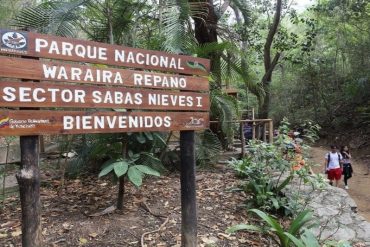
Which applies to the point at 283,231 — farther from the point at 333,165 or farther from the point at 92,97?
the point at 333,165

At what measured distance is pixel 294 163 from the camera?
5547 millimetres

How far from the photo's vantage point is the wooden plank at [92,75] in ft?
8.45

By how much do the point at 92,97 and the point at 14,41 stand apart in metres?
0.69

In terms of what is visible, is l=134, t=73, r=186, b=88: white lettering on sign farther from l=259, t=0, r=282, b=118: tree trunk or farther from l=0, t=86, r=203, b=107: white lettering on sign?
l=259, t=0, r=282, b=118: tree trunk

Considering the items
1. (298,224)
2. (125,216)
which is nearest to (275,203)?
(298,224)

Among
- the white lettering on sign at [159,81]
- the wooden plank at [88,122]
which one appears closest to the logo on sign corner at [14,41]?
the wooden plank at [88,122]

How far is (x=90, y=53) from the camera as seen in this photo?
9.81ft

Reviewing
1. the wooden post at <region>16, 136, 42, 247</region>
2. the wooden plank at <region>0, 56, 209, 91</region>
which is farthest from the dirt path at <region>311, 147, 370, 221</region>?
the wooden post at <region>16, 136, 42, 247</region>

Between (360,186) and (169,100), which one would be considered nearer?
(169,100)

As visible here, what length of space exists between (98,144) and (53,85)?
191 centimetres

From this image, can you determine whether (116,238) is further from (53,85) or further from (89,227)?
(53,85)

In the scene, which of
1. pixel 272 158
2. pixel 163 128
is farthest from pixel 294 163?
pixel 163 128

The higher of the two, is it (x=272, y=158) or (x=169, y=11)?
(x=169, y=11)

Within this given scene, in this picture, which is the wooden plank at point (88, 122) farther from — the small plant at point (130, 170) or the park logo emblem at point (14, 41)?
the small plant at point (130, 170)
